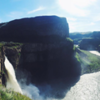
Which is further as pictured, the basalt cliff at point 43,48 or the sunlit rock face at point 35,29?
the sunlit rock face at point 35,29

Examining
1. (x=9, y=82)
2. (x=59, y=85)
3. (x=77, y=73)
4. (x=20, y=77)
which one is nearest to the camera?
(x=9, y=82)

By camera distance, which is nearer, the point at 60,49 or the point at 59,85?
the point at 59,85

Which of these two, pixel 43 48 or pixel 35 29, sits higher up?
pixel 35 29

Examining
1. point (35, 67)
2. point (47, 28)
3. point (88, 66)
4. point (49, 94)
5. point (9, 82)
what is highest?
point (47, 28)

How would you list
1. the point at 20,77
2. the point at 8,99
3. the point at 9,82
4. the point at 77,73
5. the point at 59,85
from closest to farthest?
the point at 8,99, the point at 9,82, the point at 20,77, the point at 59,85, the point at 77,73

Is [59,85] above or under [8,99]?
under

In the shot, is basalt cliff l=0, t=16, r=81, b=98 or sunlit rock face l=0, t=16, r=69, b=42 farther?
sunlit rock face l=0, t=16, r=69, b=42

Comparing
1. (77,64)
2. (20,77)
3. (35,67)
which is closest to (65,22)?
(77,64)

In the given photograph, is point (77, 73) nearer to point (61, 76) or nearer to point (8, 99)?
point (61, 76)
